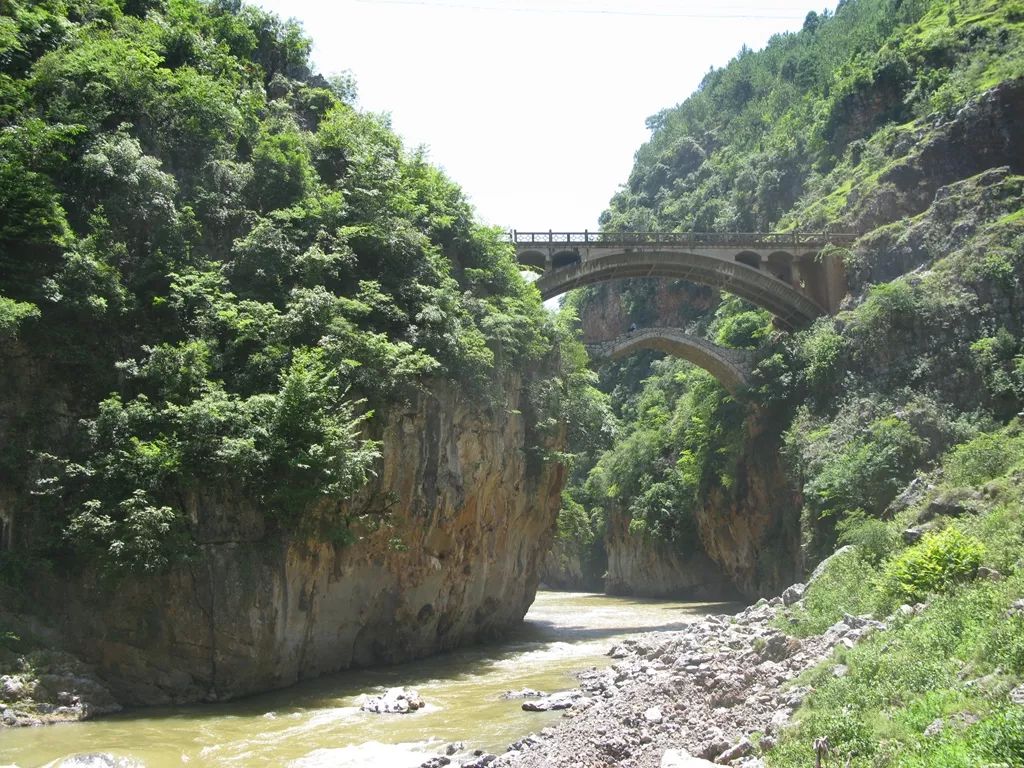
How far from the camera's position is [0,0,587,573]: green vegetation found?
741 inches

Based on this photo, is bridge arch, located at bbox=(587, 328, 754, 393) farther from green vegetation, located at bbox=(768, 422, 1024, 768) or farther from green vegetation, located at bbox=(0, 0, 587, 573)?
green vegetation, located at bbox=(768, 422, 1024, 768)

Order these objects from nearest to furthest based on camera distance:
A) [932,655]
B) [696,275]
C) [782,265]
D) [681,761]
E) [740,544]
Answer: [681,761]
[932,655]
[740,544]
[696,275]
[782,265]

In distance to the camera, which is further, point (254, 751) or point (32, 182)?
point (32, 182)

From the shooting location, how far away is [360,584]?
22.8 meters

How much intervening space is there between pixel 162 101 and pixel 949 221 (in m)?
31.2

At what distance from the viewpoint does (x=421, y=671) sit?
2289cm

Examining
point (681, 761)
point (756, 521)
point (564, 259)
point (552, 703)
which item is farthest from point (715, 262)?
point (681, 761)

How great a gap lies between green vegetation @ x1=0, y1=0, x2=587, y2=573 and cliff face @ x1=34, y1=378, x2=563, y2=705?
82cm

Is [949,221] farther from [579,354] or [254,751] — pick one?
[254,751]

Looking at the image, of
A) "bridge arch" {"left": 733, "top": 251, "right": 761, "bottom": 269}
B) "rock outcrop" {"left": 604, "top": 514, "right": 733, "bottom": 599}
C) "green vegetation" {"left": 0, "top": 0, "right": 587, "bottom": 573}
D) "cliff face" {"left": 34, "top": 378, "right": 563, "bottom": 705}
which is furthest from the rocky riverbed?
"rock outcrop" {"left": 604, "top": 514, "right": 733, "bottom": 599}

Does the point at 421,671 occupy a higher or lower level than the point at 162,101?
lower

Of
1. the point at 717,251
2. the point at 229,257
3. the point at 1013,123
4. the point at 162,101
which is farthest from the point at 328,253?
the point at 1013,123

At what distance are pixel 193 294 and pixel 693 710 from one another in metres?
15.4

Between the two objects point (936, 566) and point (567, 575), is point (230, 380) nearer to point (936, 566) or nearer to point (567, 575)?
point (936, 566)
